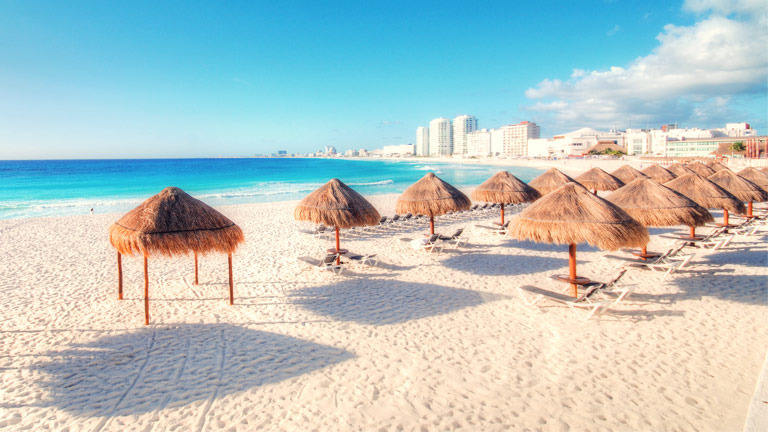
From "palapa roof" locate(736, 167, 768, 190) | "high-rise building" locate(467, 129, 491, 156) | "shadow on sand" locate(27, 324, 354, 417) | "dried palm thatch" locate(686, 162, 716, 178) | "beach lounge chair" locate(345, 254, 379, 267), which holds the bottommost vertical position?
"shadow on sand" locate(27, 324, 354, 417)

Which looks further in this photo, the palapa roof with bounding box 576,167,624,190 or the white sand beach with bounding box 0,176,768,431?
the palapa roof with bounding box 576,167,624,190

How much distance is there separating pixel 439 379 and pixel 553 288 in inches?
144

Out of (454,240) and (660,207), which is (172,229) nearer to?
(454,240)

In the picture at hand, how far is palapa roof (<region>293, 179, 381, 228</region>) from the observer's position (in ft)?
26.3

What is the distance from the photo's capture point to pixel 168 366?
14.5ft

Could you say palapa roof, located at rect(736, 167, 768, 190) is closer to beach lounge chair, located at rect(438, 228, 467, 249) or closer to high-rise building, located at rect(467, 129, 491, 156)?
beach lounge chair, located at rect(438, 228, 467, 249)

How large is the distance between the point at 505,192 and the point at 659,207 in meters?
4.47

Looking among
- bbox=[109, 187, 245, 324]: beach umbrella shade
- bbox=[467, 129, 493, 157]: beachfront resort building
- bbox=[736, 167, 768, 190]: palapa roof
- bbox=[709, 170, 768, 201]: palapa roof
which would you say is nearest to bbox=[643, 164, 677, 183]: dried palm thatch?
bbox=[736, 167, 768, 190]: palapa roof

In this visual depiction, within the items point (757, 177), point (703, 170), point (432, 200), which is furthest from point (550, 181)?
point (703, 170)

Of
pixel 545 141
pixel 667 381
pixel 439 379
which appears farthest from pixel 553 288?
pixel 545 141

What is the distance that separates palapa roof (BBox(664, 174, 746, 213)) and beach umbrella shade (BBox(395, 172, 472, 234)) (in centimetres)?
519

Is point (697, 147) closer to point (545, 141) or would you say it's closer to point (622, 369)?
point (545, 141)

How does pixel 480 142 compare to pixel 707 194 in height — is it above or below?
above

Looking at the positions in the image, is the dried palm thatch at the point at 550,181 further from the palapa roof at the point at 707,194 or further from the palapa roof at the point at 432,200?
the palapa roof at the point at 432,200
